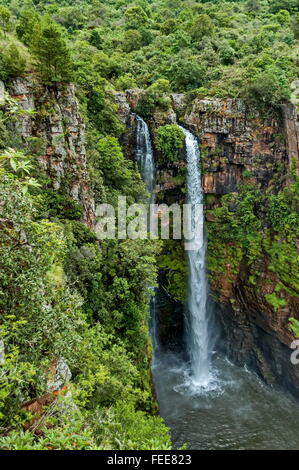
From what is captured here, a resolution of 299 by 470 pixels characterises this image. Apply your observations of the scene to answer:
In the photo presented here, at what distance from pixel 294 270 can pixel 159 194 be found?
871 cm

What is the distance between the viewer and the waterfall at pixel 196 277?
18.8 meters

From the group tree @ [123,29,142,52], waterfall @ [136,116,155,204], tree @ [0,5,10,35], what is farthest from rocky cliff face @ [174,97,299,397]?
tree @ [123,29,142,52]

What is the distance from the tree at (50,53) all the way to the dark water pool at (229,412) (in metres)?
15.1

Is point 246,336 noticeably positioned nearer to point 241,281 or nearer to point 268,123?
point 241,281

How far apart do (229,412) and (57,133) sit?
1444 cm

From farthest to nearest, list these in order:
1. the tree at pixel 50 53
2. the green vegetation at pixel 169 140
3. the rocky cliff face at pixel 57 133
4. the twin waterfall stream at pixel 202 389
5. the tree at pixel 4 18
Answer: the green vegetation at pixel 169 140, the tree at pixel 4 18, the twin waterfall stream at pixel 202 389, the rocky cliff face at pixel 57 133, the tree at pixel 50 53

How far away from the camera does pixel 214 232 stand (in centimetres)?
1944

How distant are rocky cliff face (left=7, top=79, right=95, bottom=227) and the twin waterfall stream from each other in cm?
619

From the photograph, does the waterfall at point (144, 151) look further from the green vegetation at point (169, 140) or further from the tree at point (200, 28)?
the tree at point (200, 28)

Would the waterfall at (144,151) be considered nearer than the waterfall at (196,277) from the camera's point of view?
Yes

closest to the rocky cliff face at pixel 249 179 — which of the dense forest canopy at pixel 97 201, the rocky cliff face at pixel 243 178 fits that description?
the rocky cliff face at pixel 243 178

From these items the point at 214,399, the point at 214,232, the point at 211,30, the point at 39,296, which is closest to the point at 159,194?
the point at 214,232

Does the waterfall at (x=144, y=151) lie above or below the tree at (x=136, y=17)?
below

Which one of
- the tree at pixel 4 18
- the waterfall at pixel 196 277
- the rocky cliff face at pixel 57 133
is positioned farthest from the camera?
the waterfall at pixel 196 277
